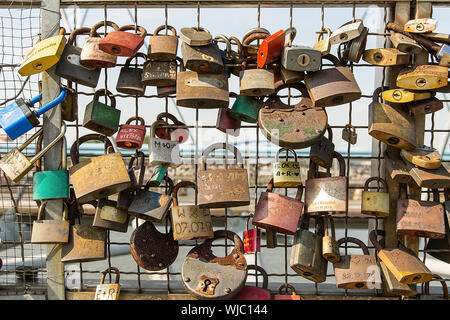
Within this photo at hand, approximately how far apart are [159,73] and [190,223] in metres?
0.66

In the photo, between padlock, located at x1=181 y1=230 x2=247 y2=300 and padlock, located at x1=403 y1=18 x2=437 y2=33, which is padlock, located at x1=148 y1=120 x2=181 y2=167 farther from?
padlock, located at x1=403 y1=18 x2=437 y2=33

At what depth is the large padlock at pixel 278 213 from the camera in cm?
198

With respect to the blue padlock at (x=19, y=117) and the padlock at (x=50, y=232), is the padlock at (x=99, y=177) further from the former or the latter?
the blue padlock at (x=19, y=117)

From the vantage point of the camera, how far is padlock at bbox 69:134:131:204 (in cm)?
201

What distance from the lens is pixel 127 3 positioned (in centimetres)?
217

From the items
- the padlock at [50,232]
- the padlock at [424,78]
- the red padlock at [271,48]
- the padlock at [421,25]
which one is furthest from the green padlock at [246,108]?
the padlock at [50,232]

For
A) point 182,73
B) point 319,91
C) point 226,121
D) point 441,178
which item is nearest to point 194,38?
point 182,73

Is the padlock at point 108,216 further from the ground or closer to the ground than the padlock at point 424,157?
closer to the ground

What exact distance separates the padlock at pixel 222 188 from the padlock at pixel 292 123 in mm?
203

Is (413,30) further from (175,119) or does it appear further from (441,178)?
(175,119)

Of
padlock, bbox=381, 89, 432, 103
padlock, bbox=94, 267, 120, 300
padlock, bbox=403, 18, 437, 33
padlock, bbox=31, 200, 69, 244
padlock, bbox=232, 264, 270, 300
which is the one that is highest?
padlock, bbox=403, 18, 437, 33

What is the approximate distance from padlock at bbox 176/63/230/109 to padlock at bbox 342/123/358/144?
1.81 ft

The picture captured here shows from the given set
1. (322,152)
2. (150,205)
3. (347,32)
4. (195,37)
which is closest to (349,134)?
(322,152)

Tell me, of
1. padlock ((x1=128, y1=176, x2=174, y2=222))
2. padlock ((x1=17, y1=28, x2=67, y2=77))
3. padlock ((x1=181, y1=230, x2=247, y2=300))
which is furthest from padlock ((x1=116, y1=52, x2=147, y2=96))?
padlock ((x1=181, y1=230, x2=247, y2=300))
